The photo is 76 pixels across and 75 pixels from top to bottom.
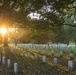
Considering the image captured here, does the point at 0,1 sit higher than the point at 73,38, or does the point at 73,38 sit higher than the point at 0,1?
the point at 0,1

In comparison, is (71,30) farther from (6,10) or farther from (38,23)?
(6,10)

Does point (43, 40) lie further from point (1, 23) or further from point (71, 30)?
point (1, 23)

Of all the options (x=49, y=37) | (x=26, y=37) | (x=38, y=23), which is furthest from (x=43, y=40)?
(x=38, y=23)

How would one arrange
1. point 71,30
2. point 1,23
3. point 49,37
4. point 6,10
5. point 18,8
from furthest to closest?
point 49,37
point 71,30
point 18,8
point 1,23
point 6,10

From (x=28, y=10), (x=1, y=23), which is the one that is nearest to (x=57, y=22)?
(x=28, y=10)

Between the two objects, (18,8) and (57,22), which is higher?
(18,8)

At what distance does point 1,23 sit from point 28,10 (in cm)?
328

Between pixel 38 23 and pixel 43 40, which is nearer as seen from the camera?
pixel 38 23

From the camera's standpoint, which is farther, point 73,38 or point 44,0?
point 73,38

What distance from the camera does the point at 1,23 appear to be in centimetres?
1877

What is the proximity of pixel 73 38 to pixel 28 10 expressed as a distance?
34.6 m

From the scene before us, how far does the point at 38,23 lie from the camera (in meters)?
21.4

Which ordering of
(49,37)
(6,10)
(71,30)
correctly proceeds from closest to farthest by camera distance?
(6,10) < (71,30) < (49,37)

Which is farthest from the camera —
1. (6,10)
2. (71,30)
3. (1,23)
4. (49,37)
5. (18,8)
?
(49,37)
